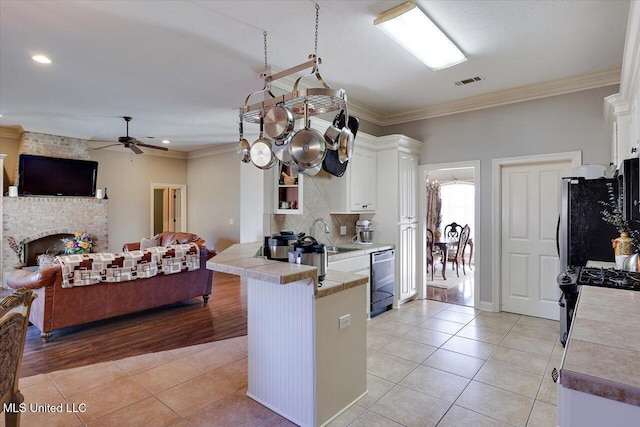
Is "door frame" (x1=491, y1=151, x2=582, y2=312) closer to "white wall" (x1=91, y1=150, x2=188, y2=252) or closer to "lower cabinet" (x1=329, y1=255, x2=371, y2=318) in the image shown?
"lower cabinet" (x1=329, y1=255, x2=371, y2=318)

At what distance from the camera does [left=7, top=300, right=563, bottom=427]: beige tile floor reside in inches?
84.2

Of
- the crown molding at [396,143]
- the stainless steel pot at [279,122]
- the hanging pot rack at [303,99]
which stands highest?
the crown molding at [396,143]

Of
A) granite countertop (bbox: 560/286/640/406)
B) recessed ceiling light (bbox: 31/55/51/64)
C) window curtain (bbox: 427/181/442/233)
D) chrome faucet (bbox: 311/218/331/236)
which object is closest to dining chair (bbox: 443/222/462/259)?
window curtain (bbox: 427/181/442/233)

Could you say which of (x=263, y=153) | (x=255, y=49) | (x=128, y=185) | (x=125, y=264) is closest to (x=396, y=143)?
(x=255, y=49)

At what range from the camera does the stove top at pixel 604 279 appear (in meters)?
2.10

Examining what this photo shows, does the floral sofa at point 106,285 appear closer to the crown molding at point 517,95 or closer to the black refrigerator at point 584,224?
the crown molding at point 517,95

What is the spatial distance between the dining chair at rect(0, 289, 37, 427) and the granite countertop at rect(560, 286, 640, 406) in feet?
6.75

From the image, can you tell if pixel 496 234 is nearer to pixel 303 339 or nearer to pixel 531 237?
pixel 531 237

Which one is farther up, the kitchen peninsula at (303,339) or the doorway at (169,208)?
the doorway at (169,208)

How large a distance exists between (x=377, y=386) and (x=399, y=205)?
2525mm

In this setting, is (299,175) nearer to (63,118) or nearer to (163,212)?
(63,118)

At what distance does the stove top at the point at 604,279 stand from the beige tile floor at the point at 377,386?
0.78 m

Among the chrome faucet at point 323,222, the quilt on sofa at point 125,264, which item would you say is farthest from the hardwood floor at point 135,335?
the chrome faucet at point 323,222

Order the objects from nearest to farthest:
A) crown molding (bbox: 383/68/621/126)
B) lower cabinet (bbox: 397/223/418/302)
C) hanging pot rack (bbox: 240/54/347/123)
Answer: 1. hanging pot rack (bbox: 240/54/347/123)
2. crown molding (bbox: 383/68/621/126)
3. lower cabinet (bbox: 397/223/418/302)
